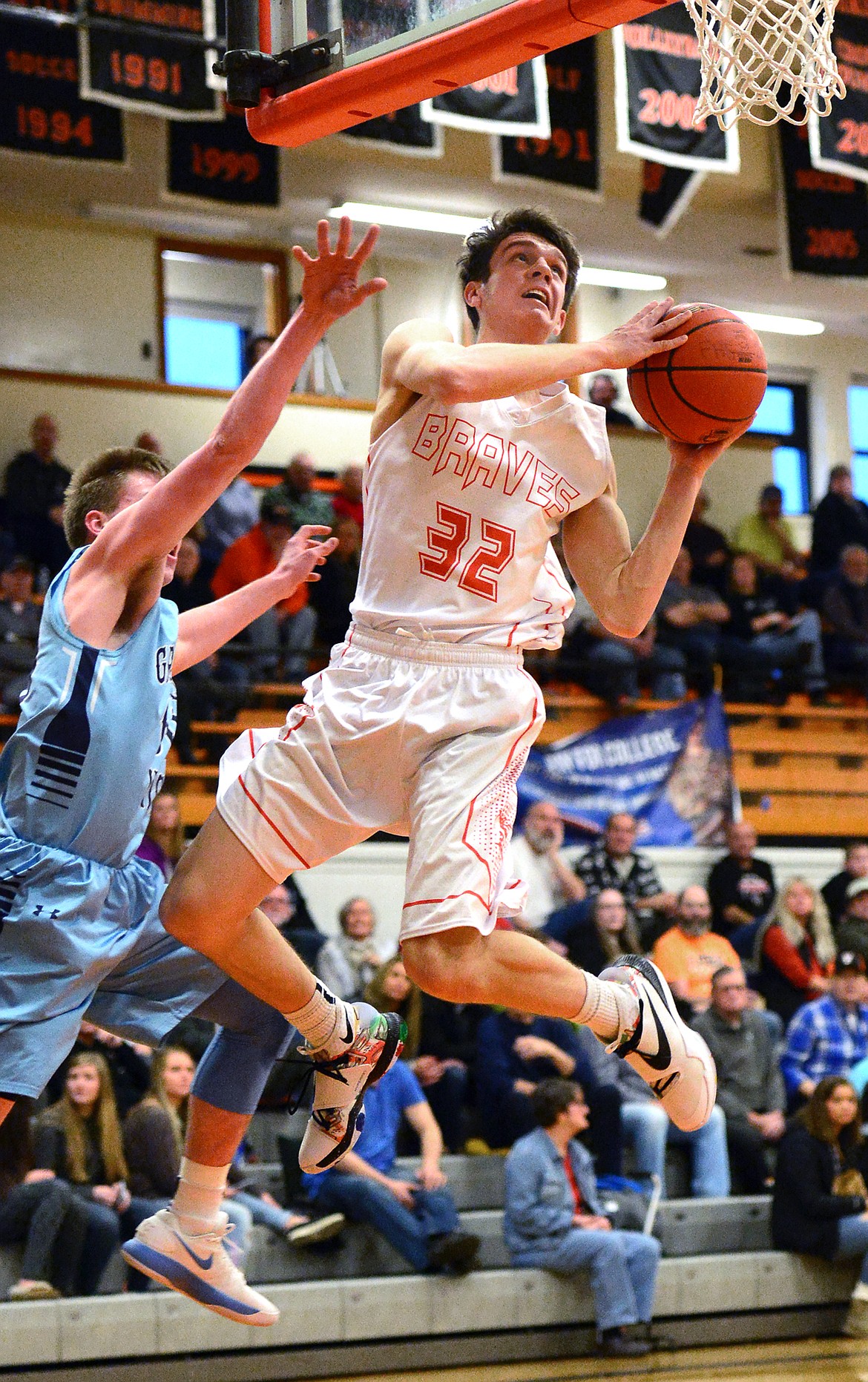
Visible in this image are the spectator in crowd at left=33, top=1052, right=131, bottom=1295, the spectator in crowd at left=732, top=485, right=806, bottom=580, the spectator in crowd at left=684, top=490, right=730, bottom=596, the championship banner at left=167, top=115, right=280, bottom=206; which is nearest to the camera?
the spectator in crowd at left=33, top=1052, right=131, bottom=1295

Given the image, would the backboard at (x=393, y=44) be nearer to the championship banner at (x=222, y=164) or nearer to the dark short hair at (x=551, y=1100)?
the dark short hair at (x=551, y=1100)

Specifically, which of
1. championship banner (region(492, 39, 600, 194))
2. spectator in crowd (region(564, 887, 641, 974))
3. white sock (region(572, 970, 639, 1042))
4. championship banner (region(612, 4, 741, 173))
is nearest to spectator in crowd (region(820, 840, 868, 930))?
spectator in crowd (region(564, 887, 641, 974))

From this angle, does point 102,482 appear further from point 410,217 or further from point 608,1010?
point 410,217

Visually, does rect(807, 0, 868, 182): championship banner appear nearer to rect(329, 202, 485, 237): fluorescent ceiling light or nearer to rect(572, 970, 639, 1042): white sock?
rect(329, 202, 485, 237): fluorescent ceiling light

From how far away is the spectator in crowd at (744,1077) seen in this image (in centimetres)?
943

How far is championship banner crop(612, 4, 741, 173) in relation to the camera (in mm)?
10617

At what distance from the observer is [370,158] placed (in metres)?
13.9

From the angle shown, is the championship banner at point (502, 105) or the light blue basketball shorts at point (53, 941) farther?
the championship banner at point (502, 105)

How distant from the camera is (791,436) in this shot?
1811cm

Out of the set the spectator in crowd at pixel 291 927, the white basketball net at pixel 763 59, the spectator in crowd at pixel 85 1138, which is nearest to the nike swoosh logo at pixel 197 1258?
the white basketball net at pixel 763 59

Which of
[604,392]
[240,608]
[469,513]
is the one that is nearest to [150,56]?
[604,392]

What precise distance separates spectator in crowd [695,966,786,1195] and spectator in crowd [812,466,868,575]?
5.92m

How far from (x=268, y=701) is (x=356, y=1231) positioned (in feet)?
13.9

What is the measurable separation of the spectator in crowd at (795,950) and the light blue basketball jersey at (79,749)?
722cm
